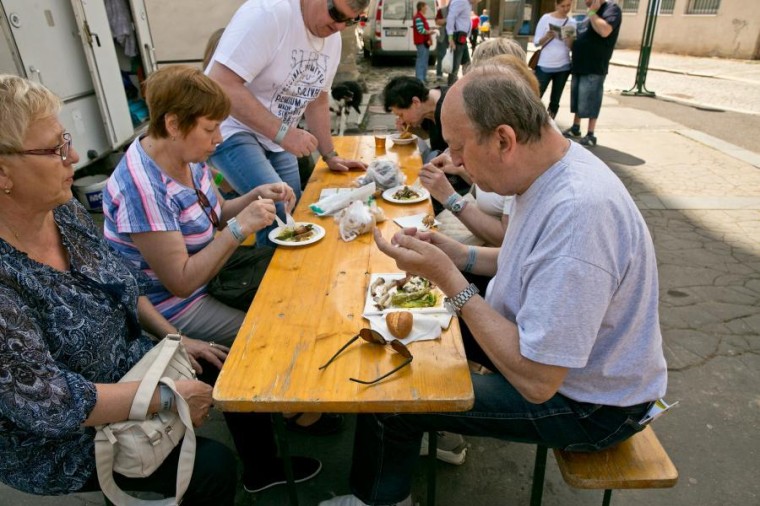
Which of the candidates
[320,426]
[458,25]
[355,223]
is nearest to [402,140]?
[355,223]

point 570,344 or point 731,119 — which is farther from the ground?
point 570,344

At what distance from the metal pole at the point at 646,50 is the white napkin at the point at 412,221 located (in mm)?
9510

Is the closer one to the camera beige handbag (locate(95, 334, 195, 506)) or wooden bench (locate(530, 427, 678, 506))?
beige handbag (locate(95, 334, 195, 506))

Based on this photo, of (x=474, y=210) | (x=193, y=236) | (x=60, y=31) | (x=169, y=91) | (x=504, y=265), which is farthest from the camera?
(x=60, y=31)

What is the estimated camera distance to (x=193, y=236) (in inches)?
82.1

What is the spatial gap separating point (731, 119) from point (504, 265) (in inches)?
354

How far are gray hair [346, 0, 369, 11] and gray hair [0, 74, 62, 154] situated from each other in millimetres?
1672

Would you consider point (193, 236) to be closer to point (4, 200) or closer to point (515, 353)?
point (4, 200)

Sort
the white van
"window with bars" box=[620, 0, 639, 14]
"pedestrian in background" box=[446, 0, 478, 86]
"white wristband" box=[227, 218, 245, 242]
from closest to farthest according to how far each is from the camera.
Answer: "white wristband" box=[227, 218, 245, 242]
"pedestrian in background" box=[446, 0, 478, 86]
the white van
"window with bars" box=[620, 0, 639, 14]

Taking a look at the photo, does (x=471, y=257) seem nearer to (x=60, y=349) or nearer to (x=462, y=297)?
(x=462, y=297)

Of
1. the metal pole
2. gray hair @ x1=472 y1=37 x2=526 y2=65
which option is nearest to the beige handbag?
gray hair @ x1=472 y1=37 x2=526 y2=65

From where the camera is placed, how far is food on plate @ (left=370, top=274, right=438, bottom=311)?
170cm

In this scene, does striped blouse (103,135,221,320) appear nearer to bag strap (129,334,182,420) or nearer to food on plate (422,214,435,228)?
bag strap (129,334,182,420)

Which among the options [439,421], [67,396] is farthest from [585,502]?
[67,396]
